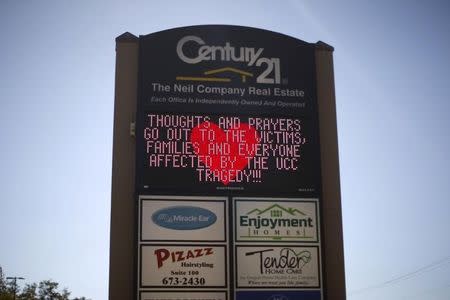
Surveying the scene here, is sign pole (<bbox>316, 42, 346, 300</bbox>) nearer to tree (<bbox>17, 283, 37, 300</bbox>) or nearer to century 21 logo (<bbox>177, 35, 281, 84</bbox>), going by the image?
century 21 logo (<bbox>177, 35, 281, 84</bbox>)

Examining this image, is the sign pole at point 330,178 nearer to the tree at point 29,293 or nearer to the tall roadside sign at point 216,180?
the tall roadside sign at point 216,180

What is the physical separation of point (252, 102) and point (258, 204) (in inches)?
94.6

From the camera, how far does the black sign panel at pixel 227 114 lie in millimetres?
13742

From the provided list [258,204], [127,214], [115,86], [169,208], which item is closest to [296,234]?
[258,204]

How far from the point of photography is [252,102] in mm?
14555

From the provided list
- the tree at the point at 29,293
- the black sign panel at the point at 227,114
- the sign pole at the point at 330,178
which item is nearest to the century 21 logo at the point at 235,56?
the black sign panel at the point at 227,114

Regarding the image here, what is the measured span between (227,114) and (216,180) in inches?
60.9

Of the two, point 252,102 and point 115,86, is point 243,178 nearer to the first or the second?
point 252,102

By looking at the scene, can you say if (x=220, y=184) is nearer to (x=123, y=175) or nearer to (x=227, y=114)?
(x=227, y=114)

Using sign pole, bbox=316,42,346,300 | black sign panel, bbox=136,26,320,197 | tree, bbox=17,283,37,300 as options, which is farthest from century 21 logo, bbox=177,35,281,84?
tree, bbox=17,283,37,300

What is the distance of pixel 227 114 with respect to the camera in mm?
14219

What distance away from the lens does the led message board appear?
13.4m

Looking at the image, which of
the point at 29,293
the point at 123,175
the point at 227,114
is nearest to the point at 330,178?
the point at 227,114

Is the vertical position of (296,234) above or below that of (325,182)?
below
